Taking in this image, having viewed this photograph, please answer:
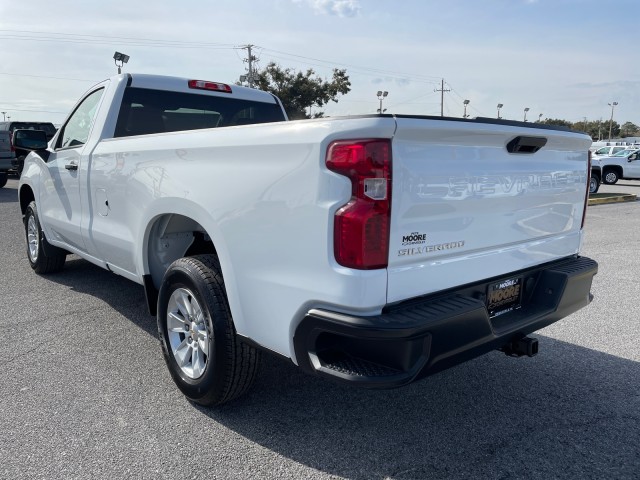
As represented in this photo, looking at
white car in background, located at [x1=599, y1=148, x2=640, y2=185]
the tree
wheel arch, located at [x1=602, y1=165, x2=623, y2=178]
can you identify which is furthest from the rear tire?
the tree

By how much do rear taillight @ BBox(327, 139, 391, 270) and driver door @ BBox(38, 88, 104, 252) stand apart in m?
2.87

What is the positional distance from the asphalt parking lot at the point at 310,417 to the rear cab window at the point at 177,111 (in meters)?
1.67

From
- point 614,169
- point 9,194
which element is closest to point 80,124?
point 9,194

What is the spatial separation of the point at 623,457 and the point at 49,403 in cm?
317

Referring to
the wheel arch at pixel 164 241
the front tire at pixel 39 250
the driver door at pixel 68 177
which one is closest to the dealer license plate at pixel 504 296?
the wheel arch at pixel 164 241

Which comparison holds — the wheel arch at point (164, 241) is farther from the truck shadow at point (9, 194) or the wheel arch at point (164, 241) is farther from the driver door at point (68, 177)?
the truck shadow at point (9, 194)

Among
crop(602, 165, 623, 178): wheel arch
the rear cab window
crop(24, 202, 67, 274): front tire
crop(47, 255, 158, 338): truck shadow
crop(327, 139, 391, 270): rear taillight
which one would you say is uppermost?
the rear cab window

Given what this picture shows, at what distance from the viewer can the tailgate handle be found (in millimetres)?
2785

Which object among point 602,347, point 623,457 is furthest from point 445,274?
point 602,347

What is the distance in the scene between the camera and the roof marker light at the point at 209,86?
4754 mm

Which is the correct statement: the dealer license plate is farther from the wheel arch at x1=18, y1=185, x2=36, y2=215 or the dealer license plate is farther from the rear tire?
the rear tire

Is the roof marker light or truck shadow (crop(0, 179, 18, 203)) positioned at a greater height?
the roof marker light

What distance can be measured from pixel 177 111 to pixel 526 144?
298 cm

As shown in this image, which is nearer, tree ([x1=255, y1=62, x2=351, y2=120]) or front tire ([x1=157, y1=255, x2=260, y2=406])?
front tire ([x1=157, y1=255, x2=260, y2=406])
